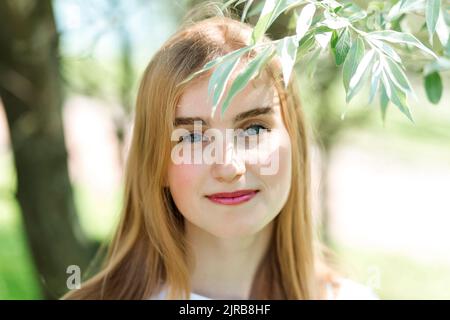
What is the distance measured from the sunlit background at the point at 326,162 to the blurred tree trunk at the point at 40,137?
2.6 inches

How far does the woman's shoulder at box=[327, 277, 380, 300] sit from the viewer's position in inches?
64.2

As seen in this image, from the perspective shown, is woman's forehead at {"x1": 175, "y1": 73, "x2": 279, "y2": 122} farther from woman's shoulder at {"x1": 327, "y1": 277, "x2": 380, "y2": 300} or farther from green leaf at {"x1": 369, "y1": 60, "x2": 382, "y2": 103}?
Answer: woman's shoulder at {"x1": 327, "y1": 277, "x2": 380, "y2": 300}

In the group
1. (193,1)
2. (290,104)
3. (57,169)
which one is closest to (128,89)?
(57,169)

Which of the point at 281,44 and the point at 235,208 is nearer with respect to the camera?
the point at 281,44

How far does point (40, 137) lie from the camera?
2.43 metres

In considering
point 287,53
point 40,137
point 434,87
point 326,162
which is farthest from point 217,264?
point 326,162

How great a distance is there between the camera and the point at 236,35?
1.37m

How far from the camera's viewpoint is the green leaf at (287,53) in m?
0.91

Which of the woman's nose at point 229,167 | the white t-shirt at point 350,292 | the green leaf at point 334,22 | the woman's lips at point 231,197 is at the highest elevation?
the green leaf at point 334,22

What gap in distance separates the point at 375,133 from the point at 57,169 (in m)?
1.96

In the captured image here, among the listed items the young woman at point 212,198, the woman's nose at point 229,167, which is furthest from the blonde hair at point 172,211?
the woman's nose at point 229,167

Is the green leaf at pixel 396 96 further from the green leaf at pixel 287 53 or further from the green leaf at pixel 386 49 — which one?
the green leaf at pixel 287 53

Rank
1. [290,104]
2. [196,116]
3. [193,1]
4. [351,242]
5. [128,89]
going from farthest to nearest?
1. [351,242]
2. [128,89]
3. [193,1]
4. [290,104]
5. [196,116]
